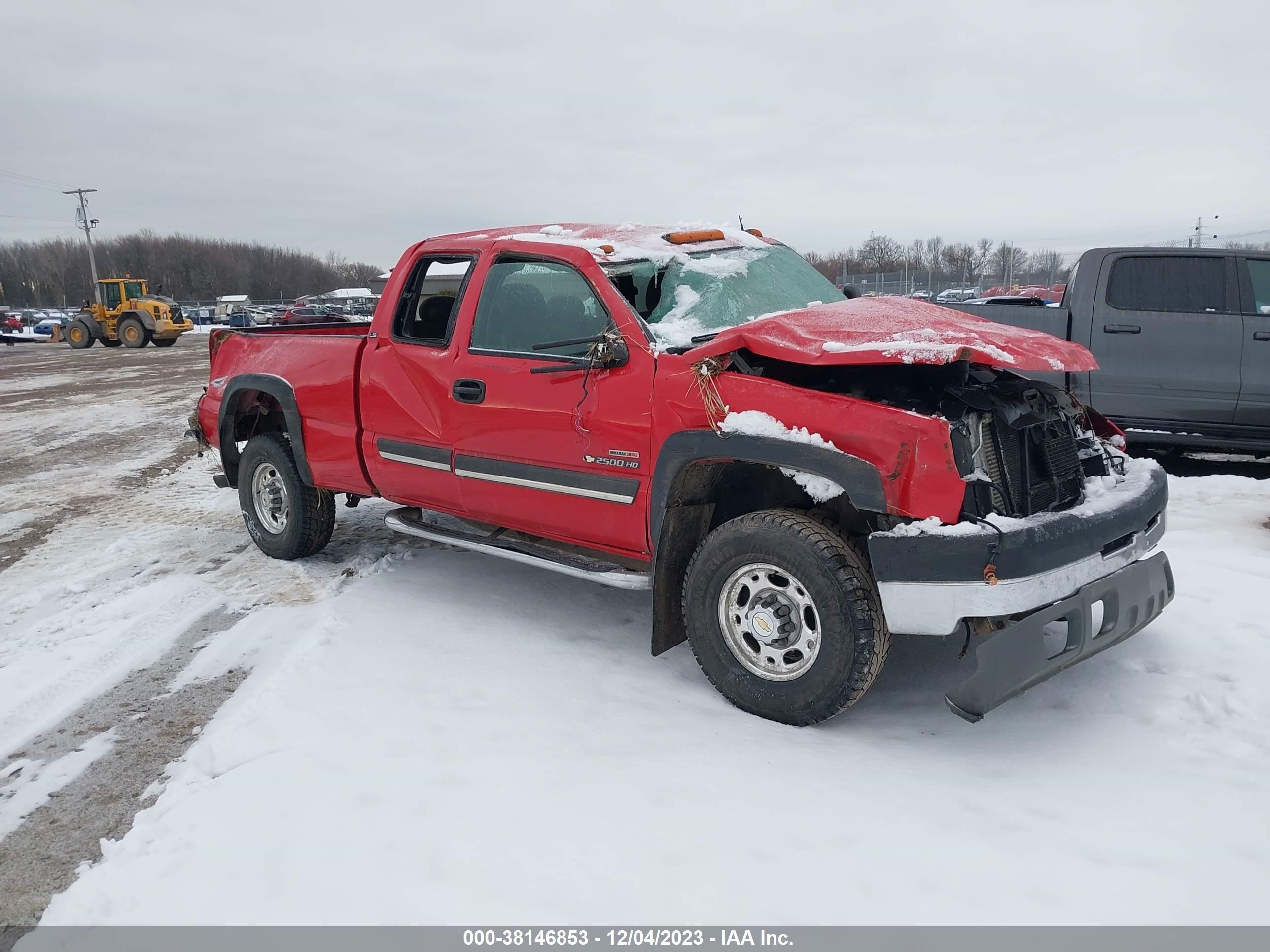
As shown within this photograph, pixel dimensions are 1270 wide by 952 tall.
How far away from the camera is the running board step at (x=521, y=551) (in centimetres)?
380

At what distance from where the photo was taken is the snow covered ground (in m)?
2.45

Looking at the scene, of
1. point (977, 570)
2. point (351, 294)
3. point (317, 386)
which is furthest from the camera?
point (351, 294)

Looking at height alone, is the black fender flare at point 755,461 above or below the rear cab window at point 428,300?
below

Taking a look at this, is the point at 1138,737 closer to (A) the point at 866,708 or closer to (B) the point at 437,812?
(A) the point at 866,708

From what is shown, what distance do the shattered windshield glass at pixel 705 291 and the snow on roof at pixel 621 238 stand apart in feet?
0.18

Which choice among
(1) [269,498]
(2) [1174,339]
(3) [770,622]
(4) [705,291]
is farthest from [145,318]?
(3) [770,622]

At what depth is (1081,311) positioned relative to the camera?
693 cm

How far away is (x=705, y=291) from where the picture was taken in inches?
163

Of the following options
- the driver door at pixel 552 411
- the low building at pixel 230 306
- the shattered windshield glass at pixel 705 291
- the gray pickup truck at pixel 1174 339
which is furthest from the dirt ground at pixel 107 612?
the low building at pixel 230 306

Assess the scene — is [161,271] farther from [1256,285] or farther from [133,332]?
[1256,285]

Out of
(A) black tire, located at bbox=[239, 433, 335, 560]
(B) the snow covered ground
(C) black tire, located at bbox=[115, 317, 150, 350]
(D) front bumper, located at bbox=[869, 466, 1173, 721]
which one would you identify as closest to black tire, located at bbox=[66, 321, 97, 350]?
(C) black tire, located at bbox=[115, 317, 150, 350]

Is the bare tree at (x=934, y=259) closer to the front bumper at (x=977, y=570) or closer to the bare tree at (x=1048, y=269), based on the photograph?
the bare tree at (x=1048, y=269)

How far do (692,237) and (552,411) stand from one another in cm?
125

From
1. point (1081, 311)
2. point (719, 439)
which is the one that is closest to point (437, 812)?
point (719, 439)
